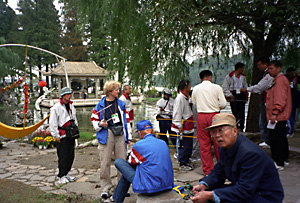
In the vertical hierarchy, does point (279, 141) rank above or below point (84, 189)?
above

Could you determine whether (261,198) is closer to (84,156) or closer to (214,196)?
(214,196)

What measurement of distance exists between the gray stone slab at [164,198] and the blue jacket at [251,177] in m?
0.82

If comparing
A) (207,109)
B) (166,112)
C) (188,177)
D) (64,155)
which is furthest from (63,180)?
(166,112)

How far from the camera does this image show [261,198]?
1.99 meters

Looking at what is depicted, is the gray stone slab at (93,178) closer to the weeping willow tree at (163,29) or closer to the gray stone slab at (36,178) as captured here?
the gray stone slab at (36,178)

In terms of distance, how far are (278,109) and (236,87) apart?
2.11m

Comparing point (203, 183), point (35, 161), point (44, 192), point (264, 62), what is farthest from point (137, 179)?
point (35, 161)

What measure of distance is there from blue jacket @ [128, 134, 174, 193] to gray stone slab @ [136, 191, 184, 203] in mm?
75

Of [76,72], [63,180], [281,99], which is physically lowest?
[63,180]

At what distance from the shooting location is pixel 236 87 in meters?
6.12

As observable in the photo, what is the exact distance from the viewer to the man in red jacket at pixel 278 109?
4094mm

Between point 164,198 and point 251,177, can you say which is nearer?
point 251,177

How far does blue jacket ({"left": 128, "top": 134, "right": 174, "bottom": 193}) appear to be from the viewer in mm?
2807

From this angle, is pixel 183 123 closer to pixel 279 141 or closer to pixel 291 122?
pixel 279 141
